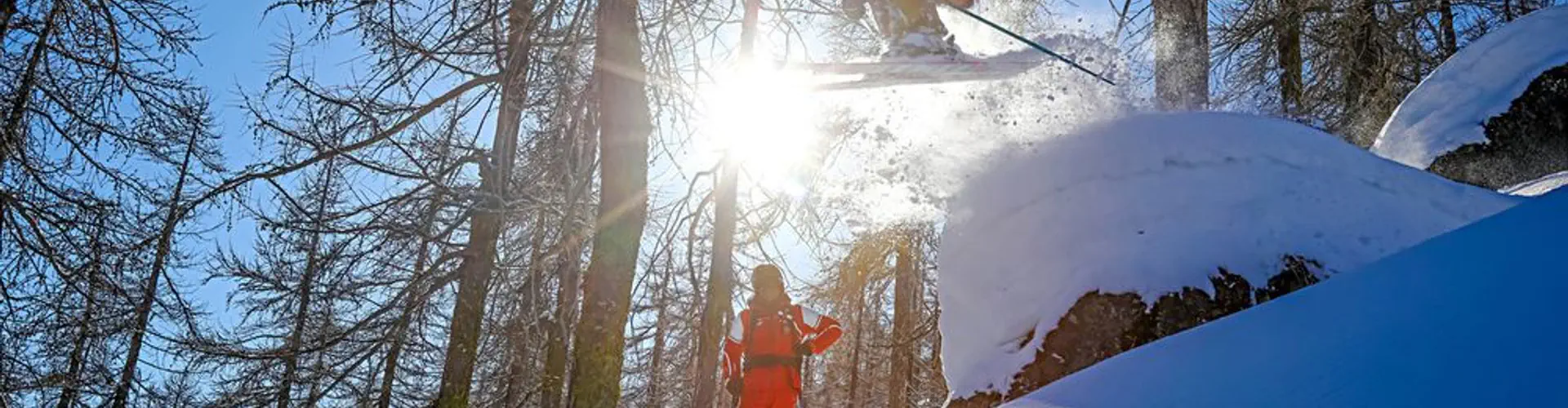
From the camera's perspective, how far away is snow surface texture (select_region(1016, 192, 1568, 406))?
4.50 ft

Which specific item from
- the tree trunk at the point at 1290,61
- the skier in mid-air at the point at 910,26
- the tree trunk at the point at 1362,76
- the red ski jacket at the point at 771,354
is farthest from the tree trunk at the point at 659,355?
the tree trunk at the point at 1362,76

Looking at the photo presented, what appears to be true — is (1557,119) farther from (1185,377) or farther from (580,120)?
(580,120)

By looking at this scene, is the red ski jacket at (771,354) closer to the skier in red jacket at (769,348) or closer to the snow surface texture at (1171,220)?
the skier in red jacket at (769,348)

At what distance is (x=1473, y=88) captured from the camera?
20.6 ft

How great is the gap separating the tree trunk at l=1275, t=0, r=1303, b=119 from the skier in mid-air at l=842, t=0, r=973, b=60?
5.77 metres

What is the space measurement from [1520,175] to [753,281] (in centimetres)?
544

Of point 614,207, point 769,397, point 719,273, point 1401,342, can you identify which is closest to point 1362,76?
point 719,273

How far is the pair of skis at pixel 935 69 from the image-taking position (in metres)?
6.12

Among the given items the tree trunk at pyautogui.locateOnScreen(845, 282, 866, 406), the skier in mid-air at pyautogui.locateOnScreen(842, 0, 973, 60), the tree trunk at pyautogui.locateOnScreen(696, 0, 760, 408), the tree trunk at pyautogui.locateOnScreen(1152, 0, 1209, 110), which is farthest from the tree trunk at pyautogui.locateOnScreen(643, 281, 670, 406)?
the tree trunk at pyautogui.locateOnScreen(1152, 0, 1209, 110)

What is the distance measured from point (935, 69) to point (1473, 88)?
4054 mm

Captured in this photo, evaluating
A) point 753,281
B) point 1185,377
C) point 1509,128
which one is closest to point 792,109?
point 753,281

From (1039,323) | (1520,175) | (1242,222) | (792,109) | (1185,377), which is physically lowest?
(1185,377)

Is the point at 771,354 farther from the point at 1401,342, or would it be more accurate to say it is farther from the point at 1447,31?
the point at 1447,31

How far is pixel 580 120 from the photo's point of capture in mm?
5289
